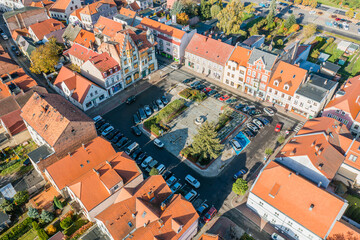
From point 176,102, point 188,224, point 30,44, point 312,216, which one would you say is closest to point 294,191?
point 312,216

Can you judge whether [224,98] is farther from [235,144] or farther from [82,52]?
[82,52]

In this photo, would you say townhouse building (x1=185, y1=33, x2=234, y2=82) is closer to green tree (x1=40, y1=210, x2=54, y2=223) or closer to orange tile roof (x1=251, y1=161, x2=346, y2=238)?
orange tile roof (x1=251, y1=161, x2=346, y2=238)

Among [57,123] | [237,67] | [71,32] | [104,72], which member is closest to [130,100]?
[104,72]

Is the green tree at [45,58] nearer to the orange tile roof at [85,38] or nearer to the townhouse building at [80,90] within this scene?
the orange tile roof at [85,38]

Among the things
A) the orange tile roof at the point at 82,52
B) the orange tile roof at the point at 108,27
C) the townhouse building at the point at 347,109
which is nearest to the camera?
the townhouse building at the point at 347,109

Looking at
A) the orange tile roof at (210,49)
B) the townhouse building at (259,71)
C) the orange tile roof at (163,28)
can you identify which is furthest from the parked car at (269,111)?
the orange tile roof at (163,28)

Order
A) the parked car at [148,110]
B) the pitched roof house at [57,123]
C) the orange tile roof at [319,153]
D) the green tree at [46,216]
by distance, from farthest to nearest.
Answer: the parked car at [148,110]
the pitched roof house at [57,123]
the orange tile roof at [319,153]
the green tree at [46,216]

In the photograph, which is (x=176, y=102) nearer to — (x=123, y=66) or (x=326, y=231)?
(x=123, y=66)
